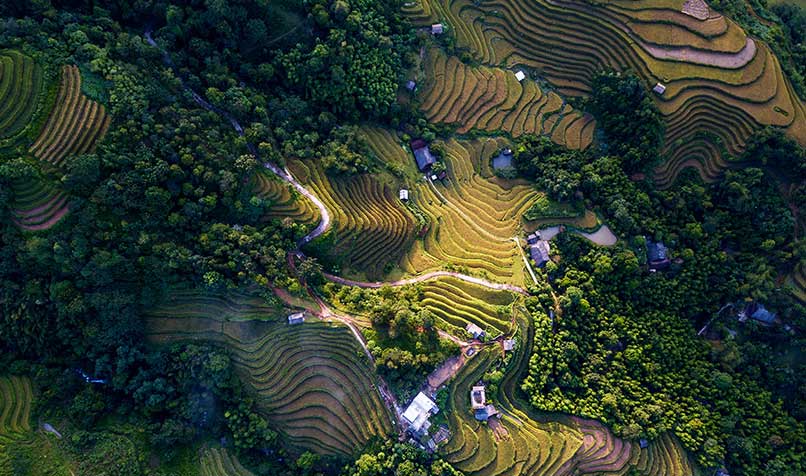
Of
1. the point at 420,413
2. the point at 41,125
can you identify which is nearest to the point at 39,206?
the point at 41,125

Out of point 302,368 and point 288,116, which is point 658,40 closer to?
point 288,116

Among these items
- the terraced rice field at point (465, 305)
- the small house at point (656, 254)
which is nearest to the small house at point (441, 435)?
the terraced rice field at point (465, 305)

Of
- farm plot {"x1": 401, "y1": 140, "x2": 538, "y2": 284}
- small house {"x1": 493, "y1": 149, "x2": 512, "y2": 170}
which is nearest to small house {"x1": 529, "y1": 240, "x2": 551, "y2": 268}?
farm plot {"x1": 401, "y1": 140, "x2": 538, "y2": 284}

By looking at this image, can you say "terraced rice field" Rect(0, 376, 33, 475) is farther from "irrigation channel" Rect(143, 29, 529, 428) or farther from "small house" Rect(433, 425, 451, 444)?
"small house" Rect(433, 425, 451, 444)

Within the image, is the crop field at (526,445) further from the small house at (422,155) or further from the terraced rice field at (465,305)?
the small house at (422,155)

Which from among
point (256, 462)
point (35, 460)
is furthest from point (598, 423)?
point (35, 460)

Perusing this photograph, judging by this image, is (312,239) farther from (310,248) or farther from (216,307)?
(216,307)
